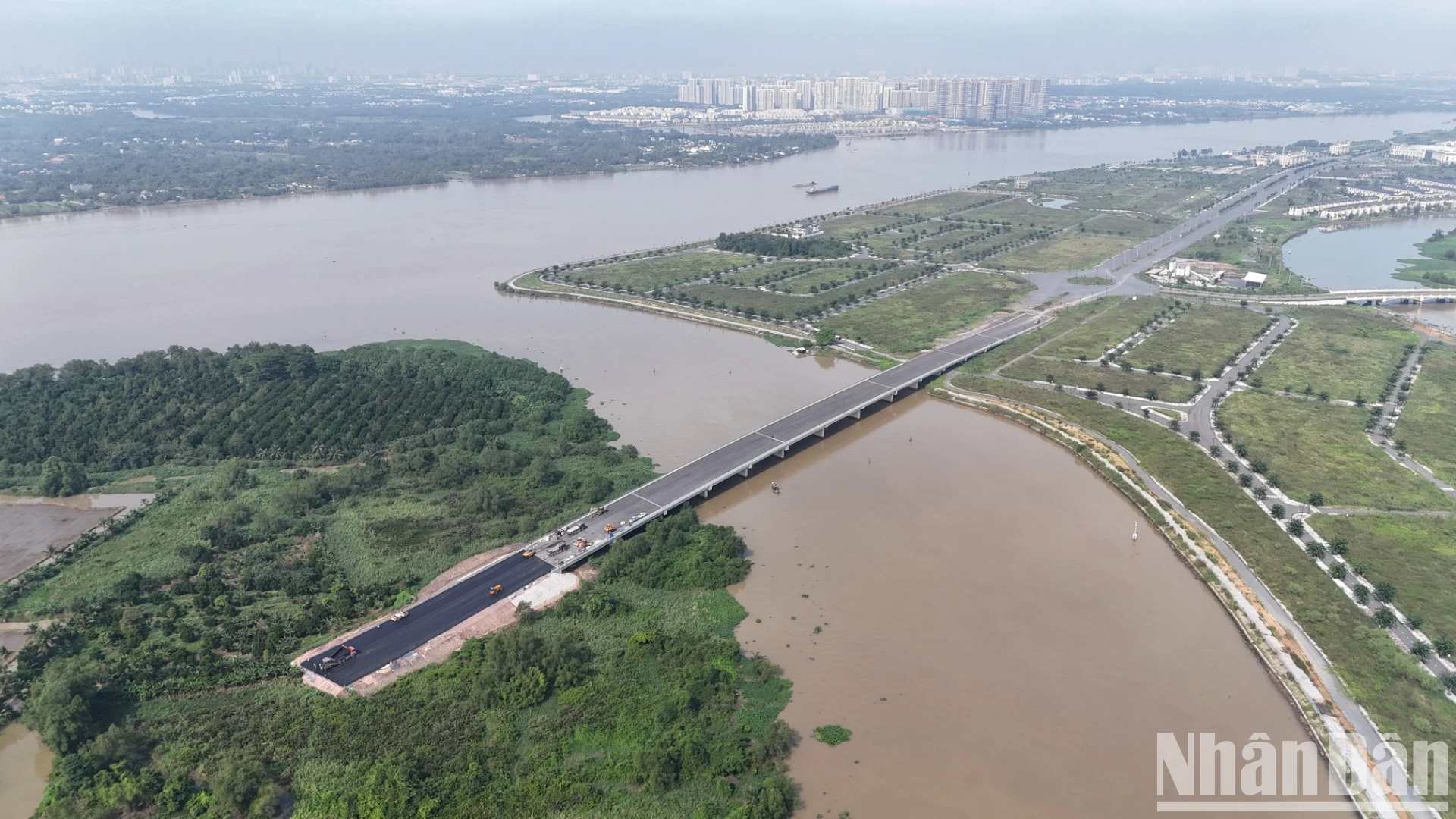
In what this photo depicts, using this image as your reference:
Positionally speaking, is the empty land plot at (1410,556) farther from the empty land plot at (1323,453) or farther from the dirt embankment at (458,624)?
the dirt embankment at (458,624)

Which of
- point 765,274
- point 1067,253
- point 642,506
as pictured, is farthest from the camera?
point 1067,253

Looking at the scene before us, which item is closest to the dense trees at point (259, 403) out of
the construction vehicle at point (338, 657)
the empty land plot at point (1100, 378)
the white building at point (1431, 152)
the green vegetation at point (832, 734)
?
the construction vehicle at point (338, 657)

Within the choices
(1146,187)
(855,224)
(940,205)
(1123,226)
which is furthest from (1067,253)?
(1146,187)

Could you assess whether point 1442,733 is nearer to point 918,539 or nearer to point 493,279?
point 918,539

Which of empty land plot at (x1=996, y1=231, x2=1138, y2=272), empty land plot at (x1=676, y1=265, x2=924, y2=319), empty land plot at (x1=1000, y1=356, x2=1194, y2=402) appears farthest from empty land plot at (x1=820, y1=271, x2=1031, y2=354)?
empty land plot at (x1=1000, y1=356, x2=1194, y2=402)

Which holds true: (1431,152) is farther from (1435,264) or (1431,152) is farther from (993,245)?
(993,245)

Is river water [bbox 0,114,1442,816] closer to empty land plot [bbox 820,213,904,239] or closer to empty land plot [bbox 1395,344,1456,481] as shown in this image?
empty land plot [bbox 820,213,904,239]
